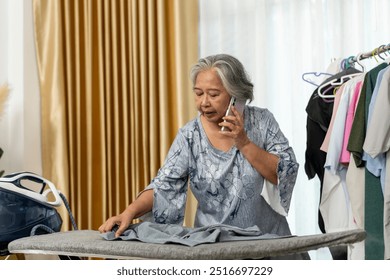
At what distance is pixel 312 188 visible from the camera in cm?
307

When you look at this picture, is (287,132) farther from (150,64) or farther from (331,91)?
(150,64)

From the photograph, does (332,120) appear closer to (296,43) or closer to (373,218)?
(373,218)

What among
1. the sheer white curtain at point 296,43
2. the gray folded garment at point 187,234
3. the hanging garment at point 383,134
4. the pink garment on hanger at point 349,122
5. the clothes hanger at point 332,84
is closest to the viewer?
the gray folded garment at point 187,234

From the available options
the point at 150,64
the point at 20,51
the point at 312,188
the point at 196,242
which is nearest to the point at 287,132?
the point at 312,188

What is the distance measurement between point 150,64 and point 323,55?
35.5 inches

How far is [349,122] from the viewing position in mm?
2396

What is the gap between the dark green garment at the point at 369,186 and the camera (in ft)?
7.35

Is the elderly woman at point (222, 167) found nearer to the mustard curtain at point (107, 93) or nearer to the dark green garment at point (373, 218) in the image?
the dark green garment at point (373, 218)

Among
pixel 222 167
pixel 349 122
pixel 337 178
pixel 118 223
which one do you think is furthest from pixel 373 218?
pixel 118 223

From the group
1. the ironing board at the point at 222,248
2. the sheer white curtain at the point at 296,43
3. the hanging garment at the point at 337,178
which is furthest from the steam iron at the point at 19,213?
the sheer white curtain at the point at 296,43

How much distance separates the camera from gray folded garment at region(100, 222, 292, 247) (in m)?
1.40

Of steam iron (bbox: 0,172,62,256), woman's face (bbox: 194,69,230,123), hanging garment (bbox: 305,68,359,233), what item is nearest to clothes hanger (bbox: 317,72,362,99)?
hanging garment (bbox: 305,68,359,233)

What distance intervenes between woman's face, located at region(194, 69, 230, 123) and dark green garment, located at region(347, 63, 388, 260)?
545 mm

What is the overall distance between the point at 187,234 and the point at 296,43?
6.07 ft
